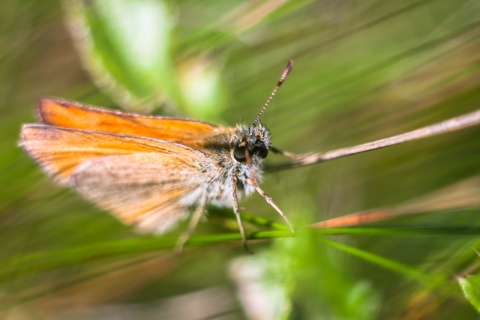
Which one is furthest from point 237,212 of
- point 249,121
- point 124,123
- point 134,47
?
point 249,121

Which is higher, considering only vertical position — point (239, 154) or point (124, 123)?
point (124, 123)

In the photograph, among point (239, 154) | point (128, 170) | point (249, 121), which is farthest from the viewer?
point (249, 121)

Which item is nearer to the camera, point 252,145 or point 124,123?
point 252,145

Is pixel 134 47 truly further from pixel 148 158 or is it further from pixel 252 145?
pixel 252 145

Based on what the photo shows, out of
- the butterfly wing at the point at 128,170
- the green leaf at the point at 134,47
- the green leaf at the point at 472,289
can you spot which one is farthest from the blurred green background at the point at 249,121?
the green leaf at the point at 472,289

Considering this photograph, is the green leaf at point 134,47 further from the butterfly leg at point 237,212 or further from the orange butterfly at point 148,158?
the butterfly leg at point 237,212

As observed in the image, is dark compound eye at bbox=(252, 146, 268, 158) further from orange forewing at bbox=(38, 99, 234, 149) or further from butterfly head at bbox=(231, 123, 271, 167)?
orange forewing at bbox=(38, 99, 234, 149)
